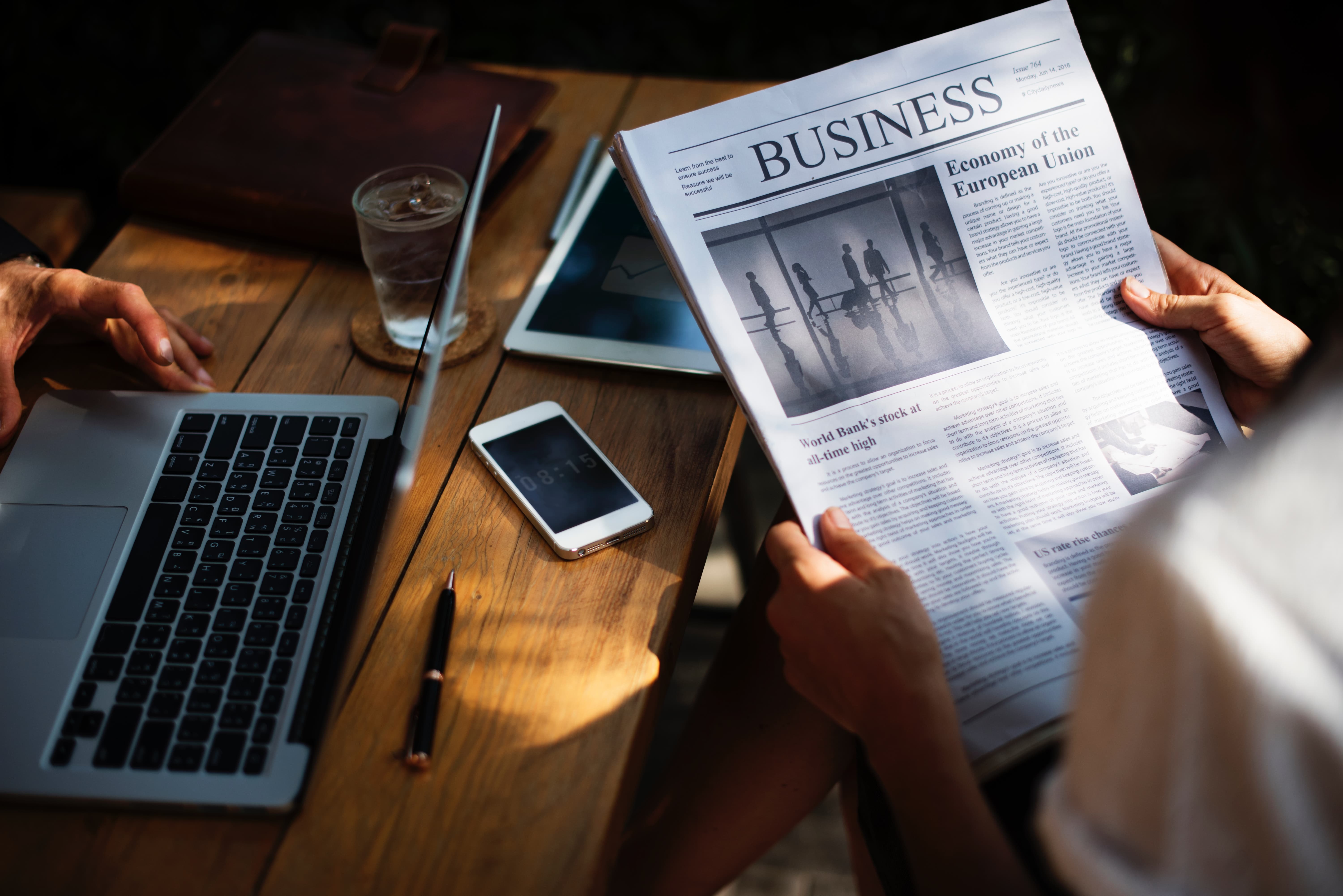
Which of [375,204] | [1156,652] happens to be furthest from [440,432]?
[1156,652]

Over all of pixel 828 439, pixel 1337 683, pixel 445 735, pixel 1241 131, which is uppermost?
pixel 1241 131

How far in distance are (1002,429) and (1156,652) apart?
30 cm

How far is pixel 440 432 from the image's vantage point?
2.29 ft

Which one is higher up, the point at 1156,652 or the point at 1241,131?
the point at 1241,131

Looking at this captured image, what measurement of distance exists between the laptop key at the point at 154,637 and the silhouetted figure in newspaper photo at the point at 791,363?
0.44m

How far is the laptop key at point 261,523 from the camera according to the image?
60 cm

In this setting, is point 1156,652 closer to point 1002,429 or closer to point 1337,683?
point 1337,683

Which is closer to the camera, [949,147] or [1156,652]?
[1156,652]

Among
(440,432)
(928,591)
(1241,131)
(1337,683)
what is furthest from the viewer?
(440,432)

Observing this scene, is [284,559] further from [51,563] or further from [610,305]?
[610,305]

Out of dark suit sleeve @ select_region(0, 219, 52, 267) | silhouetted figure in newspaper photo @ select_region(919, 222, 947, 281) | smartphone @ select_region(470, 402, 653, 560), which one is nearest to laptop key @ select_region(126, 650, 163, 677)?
smartphone @ select_region(470, 402, 653, 560)

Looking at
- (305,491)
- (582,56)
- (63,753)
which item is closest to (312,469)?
(305,491)

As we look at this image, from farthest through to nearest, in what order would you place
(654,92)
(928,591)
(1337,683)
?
(654,92) → (928,591) → (1337,683)

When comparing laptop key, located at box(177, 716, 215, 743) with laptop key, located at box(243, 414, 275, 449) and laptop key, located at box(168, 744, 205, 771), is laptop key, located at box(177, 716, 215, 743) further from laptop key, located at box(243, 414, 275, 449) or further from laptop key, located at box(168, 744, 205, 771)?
laptop key, located at box(243, 414, 275, 449)
